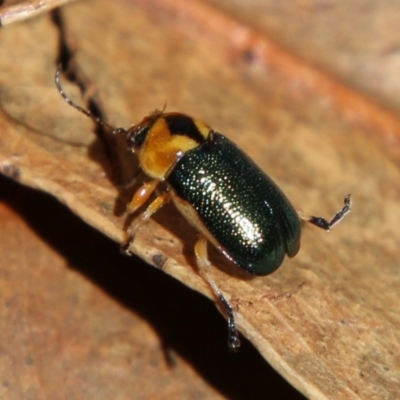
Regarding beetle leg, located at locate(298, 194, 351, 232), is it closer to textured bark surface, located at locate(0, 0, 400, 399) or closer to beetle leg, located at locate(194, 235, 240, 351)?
textured bark surface, located at locate(0, 0, 400, 399)

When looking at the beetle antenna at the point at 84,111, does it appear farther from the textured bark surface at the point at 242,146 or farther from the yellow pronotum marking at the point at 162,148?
the yellow pronotum marking at the point at 162,148

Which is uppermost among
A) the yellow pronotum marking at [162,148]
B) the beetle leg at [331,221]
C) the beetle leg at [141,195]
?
the beetle leg at [331,221]

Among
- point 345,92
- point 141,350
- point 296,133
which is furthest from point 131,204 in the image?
point 345,92

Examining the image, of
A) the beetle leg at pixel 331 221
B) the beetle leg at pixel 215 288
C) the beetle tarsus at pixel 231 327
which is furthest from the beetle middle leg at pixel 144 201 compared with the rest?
the beetle leg at pixel 331 221

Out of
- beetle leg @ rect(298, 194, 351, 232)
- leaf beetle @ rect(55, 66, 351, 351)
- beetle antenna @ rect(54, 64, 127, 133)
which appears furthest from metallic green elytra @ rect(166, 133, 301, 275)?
beetle antenna @ rect(54, 64, 127, 133)

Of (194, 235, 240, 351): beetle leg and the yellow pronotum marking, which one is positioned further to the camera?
the yellow pronotum marking

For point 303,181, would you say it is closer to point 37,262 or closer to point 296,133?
point 296,133

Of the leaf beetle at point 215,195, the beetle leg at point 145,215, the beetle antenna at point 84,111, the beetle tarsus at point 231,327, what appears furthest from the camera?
the beetle antenna at point 84,111
